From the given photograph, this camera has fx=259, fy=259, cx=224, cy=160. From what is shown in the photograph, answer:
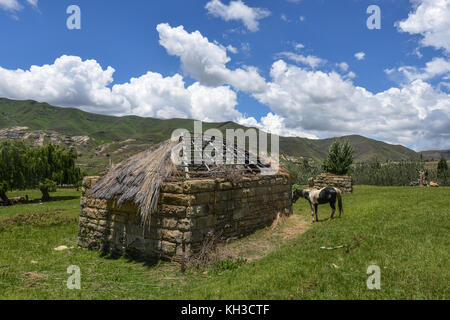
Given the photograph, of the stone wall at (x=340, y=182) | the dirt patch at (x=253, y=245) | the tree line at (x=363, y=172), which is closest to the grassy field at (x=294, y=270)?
the dirt patch at (x=253, y=245)

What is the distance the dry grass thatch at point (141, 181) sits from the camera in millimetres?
7477

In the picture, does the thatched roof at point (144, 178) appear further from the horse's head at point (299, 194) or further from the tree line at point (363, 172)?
the tree line at point (363, 172)

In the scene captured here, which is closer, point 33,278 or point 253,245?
point 33,278

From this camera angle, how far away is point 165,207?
7.58 meters

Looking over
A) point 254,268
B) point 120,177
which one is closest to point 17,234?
point 120,177

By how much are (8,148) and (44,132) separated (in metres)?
193

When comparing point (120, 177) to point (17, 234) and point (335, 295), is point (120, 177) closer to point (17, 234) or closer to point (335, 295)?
point (17, 234)

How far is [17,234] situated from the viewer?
37.2ft

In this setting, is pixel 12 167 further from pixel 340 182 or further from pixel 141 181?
pixel 340 182

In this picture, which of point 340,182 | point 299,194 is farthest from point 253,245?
point 340,182

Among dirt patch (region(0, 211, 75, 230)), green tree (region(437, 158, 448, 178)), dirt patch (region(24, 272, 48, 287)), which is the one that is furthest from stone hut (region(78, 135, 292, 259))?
green tree (region(437, 158, 448, 178))

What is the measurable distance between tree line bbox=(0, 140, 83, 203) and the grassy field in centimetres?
1964

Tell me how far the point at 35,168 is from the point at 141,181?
25215mm

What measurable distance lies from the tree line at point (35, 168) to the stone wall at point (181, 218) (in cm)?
2109
